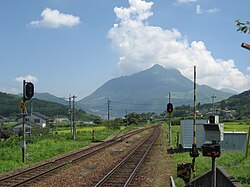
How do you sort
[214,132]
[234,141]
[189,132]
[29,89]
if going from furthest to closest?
[189,132]
[234,141]
[29,89]
[214,132]

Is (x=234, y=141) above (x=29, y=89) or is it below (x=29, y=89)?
below

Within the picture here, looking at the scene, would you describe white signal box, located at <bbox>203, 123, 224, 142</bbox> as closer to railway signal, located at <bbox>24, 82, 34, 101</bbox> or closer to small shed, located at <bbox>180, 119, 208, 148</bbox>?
railway signal, located at <bbox>24, 82, 34, 101</bbox>

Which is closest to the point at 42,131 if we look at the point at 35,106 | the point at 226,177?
the point at 226,177

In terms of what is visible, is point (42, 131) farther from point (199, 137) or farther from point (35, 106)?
point (35, 106)

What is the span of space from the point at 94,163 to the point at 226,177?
11.5 m

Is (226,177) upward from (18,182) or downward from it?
upward

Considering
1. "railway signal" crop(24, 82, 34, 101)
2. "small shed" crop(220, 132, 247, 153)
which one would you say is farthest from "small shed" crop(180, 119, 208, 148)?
"railway signal" crop(24, 82, 34, 101)

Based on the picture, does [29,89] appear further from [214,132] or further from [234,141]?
[214,132]

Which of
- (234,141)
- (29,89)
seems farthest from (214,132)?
(234,141)

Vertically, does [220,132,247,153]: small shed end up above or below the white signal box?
below

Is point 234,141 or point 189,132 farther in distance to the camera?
point 189,132

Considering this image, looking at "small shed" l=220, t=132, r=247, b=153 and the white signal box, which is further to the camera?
"small shed" l=220, t=132, r=247, b=153

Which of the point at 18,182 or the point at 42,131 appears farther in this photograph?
the point at 42,131

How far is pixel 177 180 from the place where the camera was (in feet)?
39.1
